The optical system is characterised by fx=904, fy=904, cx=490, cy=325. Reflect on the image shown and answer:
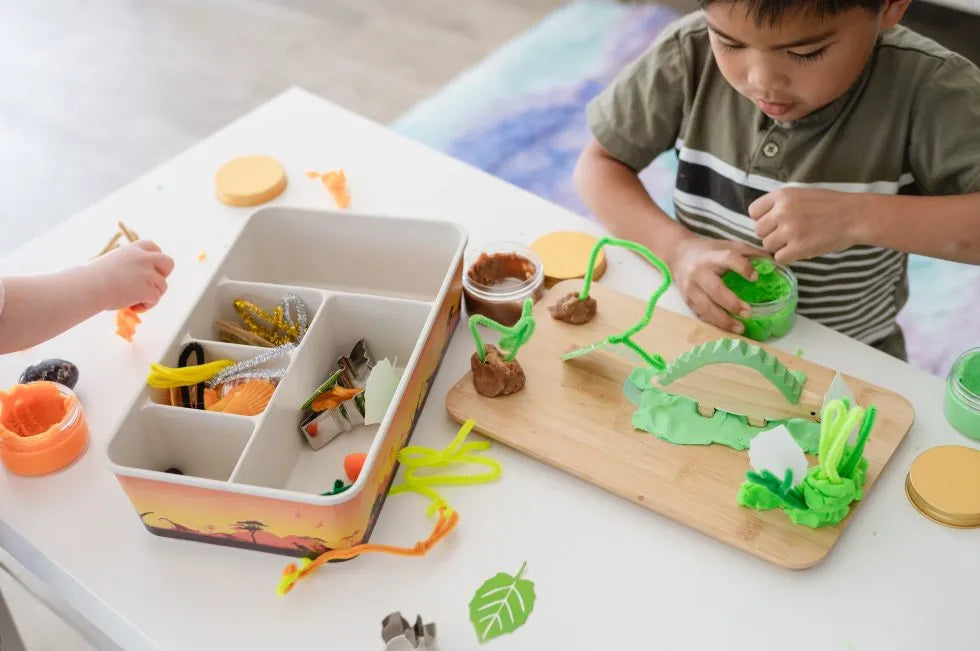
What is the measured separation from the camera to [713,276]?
930 millimetres

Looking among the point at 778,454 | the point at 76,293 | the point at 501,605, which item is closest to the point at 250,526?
the point at 501,605

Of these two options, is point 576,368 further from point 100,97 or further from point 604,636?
point 100,97

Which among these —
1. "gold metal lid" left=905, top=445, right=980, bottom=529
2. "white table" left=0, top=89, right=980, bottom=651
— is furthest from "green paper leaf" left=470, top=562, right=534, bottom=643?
"gold metal lid" left=905, top=445, right=980, bottom=529

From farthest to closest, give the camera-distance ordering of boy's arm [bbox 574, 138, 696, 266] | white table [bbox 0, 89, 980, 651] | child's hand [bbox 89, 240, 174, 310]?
Answer: boy's arm [bbox 574, 138, 696, 266]
child's hand [bbox 89, 240, 174, 310]
white table [bbox 0, 89, 980, 651]

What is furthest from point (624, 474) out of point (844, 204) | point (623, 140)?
point (623, 140)

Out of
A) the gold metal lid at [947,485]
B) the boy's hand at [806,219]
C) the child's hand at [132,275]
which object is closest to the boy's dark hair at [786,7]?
the boy's hand at [806,219]

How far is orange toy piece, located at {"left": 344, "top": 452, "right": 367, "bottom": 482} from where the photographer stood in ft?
2.58

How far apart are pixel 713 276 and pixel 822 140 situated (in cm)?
22

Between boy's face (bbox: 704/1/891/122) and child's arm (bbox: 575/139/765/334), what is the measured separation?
0.16 metres

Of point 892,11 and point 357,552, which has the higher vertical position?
point 892,11

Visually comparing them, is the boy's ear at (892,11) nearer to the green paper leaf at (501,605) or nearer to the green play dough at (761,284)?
the green play dough at (761,284)

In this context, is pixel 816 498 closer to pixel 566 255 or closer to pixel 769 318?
pixel 769 318

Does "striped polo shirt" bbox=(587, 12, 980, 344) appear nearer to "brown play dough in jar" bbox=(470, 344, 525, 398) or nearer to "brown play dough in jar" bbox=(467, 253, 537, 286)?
"brown play dough in jar" bbox=(467, 253, 537, 286)

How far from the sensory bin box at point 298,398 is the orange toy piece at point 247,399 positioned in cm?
2
